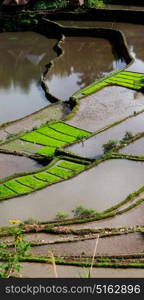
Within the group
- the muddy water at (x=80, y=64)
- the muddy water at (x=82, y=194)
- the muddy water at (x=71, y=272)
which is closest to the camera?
the muddy water at (x=71, y=272)

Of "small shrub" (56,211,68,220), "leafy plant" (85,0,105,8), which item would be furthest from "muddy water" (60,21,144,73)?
"small shrub" (56,211,68,220)

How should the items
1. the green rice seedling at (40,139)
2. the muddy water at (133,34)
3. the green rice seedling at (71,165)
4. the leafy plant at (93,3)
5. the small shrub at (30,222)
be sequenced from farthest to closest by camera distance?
the leafy plant at (93,3) → the muddy water at (133,34) → the green rice seedling at (40,139) → the green rice seedling at (71,165) → the small shrub at (30,222)

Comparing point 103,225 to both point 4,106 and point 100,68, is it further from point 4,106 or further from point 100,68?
point 100,68

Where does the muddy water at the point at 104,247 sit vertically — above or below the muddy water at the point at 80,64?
below

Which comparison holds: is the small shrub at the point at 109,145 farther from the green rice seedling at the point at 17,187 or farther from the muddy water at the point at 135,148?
the green rice seedling at the point at 17,187

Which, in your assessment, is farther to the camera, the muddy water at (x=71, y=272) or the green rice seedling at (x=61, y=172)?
the green rice seedling at (x=61, y=172)

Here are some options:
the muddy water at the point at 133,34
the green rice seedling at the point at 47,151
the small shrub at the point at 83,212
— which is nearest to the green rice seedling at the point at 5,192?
the small shrub at the point at 83,212

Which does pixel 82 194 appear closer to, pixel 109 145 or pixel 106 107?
pixel 109 145

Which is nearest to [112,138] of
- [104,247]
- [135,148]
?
[135,148]
